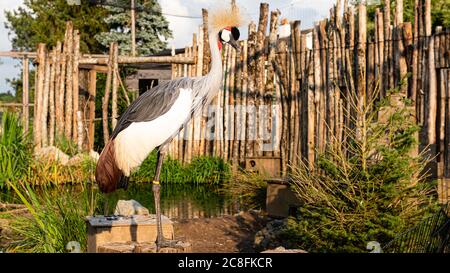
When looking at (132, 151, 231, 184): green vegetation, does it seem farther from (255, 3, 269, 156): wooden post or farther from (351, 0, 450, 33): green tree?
(351, 0, 450, 33): green tree

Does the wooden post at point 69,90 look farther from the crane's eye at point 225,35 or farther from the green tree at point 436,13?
the crane's eye at point 225,35

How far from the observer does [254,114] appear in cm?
1284

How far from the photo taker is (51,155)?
13359 mm

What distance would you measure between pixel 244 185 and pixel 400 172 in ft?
17.0

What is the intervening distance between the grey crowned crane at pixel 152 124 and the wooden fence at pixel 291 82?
141 cm

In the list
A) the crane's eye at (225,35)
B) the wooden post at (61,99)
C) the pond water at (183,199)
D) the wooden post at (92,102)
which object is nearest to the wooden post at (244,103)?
the pond water at (183,199)

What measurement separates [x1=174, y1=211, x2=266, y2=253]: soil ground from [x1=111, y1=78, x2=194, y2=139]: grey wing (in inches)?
84.9

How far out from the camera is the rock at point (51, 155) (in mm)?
13156

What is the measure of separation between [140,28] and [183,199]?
19973 mm

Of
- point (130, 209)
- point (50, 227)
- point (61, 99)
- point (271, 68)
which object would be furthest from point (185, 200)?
point (61, 99)

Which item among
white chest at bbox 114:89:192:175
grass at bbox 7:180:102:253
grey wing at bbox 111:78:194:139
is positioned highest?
grey wing at bbox 111:78:194:139

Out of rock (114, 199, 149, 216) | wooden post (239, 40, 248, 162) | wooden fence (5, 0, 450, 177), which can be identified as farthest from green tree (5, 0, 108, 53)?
rock (114, 199, 149, 216)

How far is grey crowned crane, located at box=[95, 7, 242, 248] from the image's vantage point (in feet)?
18.0

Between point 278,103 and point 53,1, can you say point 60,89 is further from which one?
point 53,1
